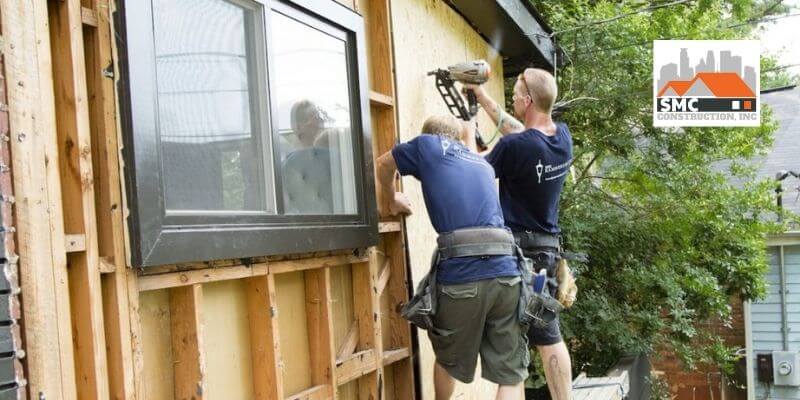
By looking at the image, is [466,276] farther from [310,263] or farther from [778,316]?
[778,316]

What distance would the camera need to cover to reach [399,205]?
4.07 meters

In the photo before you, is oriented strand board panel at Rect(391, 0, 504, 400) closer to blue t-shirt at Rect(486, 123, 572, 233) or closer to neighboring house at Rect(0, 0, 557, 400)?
neighboring house at Rect(0, 0, 557, 400)

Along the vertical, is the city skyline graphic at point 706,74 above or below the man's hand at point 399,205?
above

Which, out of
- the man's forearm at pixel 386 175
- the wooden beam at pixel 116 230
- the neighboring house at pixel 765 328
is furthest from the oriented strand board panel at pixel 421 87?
the neighboring house at pixel 765 328

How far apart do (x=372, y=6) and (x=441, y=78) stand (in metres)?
0.58

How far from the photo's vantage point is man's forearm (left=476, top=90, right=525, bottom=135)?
4324 millimetres

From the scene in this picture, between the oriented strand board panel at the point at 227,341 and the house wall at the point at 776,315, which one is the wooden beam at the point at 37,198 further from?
the house wall at the point at 776,315

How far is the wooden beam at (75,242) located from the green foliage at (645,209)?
272 inches

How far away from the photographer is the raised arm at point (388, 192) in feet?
12.4

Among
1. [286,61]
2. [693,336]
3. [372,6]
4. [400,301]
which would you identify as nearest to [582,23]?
[693,336]

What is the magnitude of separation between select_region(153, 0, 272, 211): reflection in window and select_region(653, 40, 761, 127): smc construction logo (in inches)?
264

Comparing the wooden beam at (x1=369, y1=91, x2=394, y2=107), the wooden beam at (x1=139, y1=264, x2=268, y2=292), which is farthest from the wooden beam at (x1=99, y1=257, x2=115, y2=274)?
the wooden beam at (x1=369, y1=91, x2=394, y2=107)

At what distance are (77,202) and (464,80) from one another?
255 centimetres

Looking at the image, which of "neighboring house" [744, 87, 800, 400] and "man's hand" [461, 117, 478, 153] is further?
"neighboring house" [744, 87, 800, 400]
